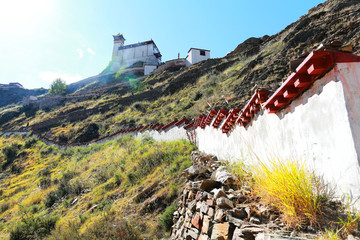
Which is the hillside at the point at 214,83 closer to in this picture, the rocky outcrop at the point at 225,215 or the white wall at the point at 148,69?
the rocky outcrop at the point at 225,215

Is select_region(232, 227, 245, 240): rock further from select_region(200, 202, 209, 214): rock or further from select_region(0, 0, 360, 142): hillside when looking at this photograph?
select_region(0, 0, 360, 142): hillside

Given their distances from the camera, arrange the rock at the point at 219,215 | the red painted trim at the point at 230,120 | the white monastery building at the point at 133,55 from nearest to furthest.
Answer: the rock at the point at 219,215, the red painted trim at the point at 230,120, the white monastery building at the point at 133,55

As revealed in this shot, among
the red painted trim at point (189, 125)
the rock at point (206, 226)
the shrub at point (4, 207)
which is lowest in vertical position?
the shrub at point (4, 207)

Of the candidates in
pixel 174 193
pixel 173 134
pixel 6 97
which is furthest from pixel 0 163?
pixel 6 97

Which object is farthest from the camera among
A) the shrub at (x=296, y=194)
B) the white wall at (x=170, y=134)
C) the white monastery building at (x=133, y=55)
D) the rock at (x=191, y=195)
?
the white monastery building at (x=133, y=55)

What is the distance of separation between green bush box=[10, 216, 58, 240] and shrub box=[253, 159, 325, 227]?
7.03 metres

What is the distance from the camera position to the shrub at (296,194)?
2.13 meters

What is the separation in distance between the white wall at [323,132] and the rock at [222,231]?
1.31m

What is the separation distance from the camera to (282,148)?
3.02 meters

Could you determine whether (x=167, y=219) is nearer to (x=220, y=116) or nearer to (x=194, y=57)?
(x=220, y=116)

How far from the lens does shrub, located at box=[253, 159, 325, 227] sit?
2.13 metres

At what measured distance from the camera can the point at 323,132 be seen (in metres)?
2.24

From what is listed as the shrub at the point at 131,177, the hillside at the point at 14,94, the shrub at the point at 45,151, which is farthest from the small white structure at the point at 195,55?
the hillside at the point at 14,94

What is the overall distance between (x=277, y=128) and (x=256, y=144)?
0.72 meters
